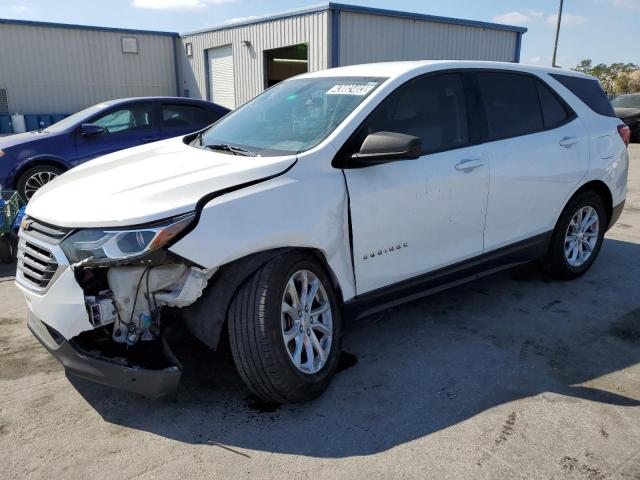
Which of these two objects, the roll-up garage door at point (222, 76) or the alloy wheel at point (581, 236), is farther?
the roll-up garage door at point (222, 76)

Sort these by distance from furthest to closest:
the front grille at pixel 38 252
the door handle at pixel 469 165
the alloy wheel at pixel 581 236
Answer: the alloy wheel at pixel 581 236 → the door handle at pixel 469 165 → the front grille at pixel 38 252

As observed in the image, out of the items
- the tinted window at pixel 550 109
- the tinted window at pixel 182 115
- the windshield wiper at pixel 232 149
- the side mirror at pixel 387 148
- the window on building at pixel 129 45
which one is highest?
the window on building at pixel 129 45

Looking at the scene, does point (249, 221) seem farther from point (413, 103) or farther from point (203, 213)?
point (413, 103)

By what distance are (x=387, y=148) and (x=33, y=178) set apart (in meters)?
6.04

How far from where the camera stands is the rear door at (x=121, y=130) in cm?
780

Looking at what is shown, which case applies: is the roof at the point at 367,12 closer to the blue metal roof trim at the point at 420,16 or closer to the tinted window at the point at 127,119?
the blue metal roof trim at the point at 420,16

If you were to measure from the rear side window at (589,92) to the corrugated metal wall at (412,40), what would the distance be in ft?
38.6

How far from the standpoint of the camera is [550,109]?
4465 millimetres

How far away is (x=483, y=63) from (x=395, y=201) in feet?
5.18

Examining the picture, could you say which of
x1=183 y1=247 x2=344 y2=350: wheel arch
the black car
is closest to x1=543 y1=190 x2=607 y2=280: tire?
x1=183 y1=247 x2=344 y2=350: wheel arch

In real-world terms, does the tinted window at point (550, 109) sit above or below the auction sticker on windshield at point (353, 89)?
below

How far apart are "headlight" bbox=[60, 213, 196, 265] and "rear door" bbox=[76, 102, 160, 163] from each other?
566cm

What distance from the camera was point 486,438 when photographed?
2729 millimetres

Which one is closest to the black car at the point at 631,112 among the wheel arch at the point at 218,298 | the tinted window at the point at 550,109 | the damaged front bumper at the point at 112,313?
the tinted window at the point at 550,109
